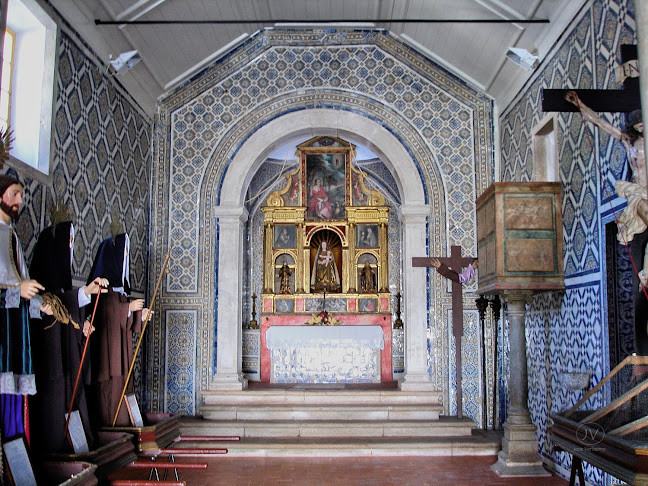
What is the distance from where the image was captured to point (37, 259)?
5438 millimetres

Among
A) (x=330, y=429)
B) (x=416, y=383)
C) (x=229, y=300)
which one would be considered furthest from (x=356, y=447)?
(x=229, y=300)

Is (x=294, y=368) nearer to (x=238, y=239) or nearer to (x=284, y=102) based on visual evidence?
(x=238, y=239)

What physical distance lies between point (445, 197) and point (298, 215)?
345cm

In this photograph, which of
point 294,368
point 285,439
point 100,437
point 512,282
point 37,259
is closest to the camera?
point 37,259

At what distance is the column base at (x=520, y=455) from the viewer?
722 cm

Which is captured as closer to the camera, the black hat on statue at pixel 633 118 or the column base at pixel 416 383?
the black hat on statue at pixel 633 118

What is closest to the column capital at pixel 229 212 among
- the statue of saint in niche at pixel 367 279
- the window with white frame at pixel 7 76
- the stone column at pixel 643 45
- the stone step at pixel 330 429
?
the stone step at pixel 330 429

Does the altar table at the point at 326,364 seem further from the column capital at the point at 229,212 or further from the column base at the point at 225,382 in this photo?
the column capital at the point at 229,212

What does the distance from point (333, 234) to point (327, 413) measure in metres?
4.66

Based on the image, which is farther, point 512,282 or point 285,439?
point 285,439

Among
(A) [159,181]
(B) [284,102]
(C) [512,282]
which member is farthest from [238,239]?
(C) [512,282]

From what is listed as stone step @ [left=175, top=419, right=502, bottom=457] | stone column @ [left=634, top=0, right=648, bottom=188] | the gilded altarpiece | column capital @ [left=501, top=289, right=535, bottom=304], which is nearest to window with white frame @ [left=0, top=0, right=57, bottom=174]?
stone step @ [left=175, top=419, right=502, bottom=457]

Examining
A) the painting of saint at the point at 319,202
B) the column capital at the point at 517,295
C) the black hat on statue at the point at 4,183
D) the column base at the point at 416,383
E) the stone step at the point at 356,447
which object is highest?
the painting of saint at the point at 319,202

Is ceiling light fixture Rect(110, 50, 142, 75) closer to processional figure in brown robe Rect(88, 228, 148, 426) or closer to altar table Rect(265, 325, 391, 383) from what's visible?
processional figure in brown robe Rect(88, 228, 148, 426)
